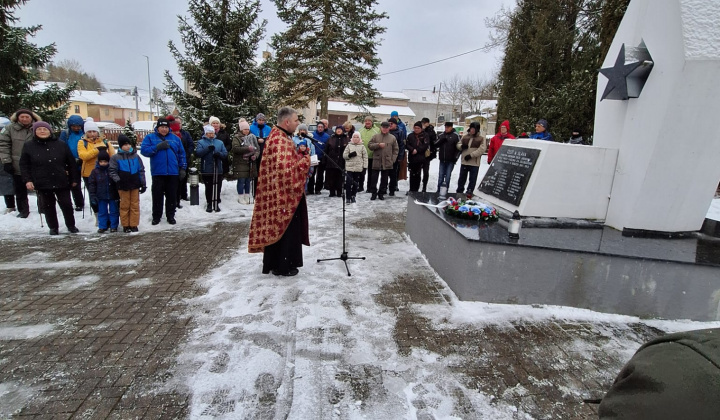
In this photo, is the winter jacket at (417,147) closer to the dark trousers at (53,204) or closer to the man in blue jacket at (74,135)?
the man in blue jacket at (74,135)

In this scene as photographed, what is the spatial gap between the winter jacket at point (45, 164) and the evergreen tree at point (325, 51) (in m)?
13.8

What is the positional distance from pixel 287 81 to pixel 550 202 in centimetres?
1655

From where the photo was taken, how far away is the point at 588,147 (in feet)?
16.6

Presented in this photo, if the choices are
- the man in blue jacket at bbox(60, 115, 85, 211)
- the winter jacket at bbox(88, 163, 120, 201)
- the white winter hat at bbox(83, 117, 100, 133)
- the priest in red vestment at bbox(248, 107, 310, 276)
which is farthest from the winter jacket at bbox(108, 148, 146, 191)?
the priest in red vestment at bbox(248, 107, 310, 276)

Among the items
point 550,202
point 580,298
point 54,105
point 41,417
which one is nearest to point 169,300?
point 41,417

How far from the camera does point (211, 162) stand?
8.17 m

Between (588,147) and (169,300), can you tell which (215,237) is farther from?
(588,147)

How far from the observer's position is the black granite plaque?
5230 millimetres

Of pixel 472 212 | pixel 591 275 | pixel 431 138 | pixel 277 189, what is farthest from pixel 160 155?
pixel 591 275

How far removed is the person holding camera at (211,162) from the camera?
805cm

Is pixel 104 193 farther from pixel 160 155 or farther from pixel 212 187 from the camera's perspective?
pixel 212 187

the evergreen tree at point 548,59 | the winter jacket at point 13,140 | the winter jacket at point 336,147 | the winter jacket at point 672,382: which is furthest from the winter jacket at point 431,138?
the winter jacket at point 672,382

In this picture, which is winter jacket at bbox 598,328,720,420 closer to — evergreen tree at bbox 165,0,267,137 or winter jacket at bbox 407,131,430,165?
winter jacket at bbox 407,131,430,165

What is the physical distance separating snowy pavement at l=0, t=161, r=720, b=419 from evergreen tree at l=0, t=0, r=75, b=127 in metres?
5.17
